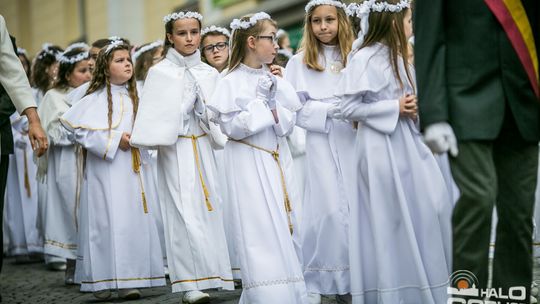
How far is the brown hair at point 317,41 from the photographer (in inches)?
277

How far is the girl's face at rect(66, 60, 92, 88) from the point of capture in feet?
32.6

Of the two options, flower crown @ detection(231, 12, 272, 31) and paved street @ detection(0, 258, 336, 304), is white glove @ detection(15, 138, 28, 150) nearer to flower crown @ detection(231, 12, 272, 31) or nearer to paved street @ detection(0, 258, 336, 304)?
paved street @ detection(0, 258, 336, 304)

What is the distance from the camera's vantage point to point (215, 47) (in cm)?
912

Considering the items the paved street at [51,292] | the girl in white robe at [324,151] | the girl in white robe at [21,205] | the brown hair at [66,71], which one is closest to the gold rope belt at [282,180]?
the girl in white robe at [324,151]

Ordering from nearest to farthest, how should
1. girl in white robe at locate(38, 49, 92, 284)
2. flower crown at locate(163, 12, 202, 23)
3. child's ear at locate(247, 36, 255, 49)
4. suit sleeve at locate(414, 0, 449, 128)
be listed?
suit sleeve at locate(414, 0, 449, 128) → child's ear at locate(247, 36, 255, 49) → flower crown at locate(163, 12, 202, 23) → girl in white robe at locate(38, 49, 92, 284)

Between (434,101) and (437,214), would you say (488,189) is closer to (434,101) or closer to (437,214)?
(434,101)

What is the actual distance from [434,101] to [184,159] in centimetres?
320

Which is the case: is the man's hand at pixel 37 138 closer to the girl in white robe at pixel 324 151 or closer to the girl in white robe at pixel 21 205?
the girl in white robe at pixel 324 151

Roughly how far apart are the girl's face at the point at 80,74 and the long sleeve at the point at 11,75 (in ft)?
9.76

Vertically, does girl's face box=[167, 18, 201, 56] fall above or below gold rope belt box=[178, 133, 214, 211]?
above

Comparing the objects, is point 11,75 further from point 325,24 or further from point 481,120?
point 481,120

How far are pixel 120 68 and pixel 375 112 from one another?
2.98m

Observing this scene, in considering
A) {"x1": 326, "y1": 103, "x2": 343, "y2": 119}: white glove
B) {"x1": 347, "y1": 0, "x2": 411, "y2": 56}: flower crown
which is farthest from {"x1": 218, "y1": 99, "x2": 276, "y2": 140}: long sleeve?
{"x1": 347, "y1": 0, "x2": 411, "y2": 56}: flower crown

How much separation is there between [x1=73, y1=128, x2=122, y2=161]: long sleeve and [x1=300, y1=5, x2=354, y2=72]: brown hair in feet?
6.14
